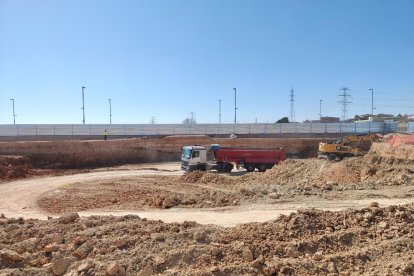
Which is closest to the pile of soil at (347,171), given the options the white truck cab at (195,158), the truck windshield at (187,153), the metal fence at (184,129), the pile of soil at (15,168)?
the white truck cab at (195,158)

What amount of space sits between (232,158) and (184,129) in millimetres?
25561

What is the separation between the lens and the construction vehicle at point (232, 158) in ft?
93.0

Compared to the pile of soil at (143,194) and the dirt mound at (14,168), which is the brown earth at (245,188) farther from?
the dirt mound at (14,168)

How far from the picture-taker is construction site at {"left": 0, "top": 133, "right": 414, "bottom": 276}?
7.24m

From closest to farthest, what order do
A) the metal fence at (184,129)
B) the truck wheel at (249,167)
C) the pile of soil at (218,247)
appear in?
the pile of soil at (218,247) < the truck wheel at (249,167) < the metal fence at (184,129)

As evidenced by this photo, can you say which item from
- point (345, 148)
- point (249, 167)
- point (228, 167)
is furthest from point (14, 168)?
point (345, 148)

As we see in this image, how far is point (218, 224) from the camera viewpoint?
36.6 feet

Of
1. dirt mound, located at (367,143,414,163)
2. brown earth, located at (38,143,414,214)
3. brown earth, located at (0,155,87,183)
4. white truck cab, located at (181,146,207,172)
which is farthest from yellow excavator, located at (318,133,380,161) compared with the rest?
brown earth, located at (0,155,87,183)

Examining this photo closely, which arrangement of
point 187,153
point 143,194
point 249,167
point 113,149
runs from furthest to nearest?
point 113,149 → point 249,167 → point 187,153 → point 143,194

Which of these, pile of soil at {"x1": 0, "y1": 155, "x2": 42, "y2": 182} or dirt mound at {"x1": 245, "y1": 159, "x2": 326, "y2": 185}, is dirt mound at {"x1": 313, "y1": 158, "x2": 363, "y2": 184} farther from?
pile of soil at {"x1": 0, "y1": 155, "x2": 42, "y2": 182}

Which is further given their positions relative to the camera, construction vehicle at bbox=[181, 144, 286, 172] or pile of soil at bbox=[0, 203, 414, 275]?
construction vehicle at bbox=[181, 144, 286, 172]

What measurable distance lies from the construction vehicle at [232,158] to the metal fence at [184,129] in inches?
949

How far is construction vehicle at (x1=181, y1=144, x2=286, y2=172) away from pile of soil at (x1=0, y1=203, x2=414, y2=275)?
62.2 ft

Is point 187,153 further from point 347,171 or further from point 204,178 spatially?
point 347,171
